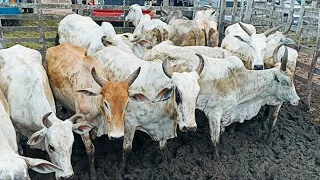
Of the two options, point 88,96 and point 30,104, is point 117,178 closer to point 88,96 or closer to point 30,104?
point 88,96

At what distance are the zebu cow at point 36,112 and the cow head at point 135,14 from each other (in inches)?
179

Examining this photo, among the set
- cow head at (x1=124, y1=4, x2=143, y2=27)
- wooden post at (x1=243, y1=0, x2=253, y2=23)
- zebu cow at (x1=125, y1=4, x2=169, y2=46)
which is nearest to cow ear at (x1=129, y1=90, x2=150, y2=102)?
zebu cow at (x1=125, y1=4, x2=169, y2=46)

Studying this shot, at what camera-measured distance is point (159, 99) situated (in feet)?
16.1

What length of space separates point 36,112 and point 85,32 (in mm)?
3643

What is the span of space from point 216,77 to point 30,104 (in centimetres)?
279

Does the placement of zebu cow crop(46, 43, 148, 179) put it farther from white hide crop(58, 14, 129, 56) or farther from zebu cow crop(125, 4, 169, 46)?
zebu cow crop(125, 4, 169, 46)

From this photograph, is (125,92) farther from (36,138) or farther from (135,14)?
(135,14)

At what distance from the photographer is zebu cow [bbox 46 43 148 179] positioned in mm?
4539

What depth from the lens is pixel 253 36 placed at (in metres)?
7.09

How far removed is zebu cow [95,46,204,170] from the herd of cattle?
0.04ft

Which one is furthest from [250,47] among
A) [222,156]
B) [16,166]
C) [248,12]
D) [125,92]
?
[16,166]

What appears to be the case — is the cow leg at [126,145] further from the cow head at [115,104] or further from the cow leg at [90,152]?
the cow head at [115,104]

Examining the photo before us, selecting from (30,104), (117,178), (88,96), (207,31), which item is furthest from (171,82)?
(207,31)

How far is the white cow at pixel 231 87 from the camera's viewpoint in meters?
5.82
